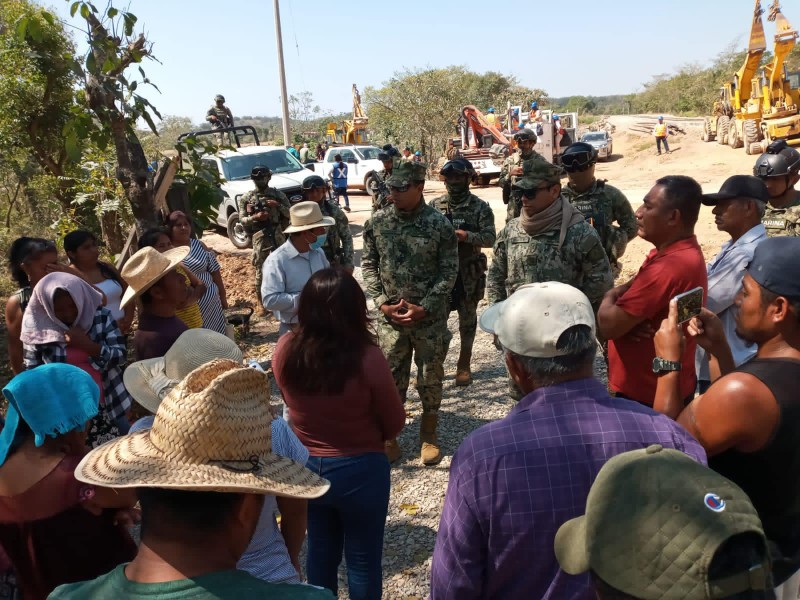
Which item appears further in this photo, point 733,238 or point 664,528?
point 733,238

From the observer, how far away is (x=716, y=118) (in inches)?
996

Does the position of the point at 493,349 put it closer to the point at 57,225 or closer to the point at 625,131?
the point at 57,225

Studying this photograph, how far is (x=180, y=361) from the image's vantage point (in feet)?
7.03

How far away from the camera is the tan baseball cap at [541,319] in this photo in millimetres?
1640

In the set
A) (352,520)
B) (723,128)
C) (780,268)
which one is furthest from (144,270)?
(723,128)

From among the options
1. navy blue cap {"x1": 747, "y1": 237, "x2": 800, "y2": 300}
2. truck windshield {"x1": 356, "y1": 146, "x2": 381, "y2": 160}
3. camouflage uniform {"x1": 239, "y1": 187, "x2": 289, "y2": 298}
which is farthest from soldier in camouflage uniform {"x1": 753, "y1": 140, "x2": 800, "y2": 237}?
truck windshield {"x1": 356, "y1": 146, "x2": 381, "y2": 160}

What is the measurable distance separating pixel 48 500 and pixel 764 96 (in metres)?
24.7

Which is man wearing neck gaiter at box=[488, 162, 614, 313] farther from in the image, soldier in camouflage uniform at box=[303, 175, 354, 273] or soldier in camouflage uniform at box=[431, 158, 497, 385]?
soldier in camouflage uniform at box=[303, 175, 354, 273]

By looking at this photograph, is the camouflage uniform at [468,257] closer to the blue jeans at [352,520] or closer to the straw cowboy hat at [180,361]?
the blue jeans at [352,520]

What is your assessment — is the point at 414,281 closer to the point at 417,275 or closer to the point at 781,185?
the point at 417,275

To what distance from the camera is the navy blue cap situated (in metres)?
1.84

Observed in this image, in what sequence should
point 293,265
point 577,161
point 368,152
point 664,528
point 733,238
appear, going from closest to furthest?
point 664,528 → point 733,238 → point 293,265 → point 577,161 → point 368,152

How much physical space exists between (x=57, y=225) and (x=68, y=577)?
7.58 metres

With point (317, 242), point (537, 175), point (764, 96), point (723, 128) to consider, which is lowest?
point (317, 242)
